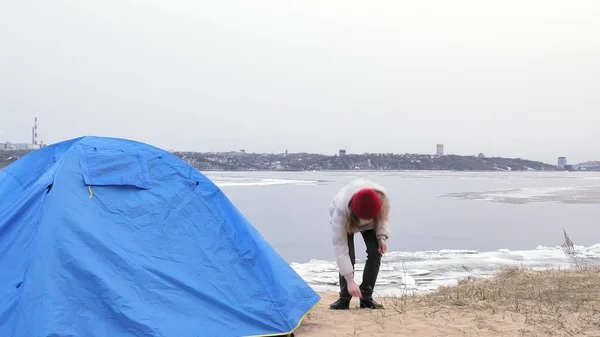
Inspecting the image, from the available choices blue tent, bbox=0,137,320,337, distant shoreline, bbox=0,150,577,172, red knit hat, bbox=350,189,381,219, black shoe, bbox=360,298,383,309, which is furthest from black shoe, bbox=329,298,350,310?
distant shoreline, bbox=0,150,577,172

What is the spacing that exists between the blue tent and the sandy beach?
0.37 meters

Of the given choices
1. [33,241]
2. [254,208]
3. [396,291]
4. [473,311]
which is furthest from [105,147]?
[254,208]

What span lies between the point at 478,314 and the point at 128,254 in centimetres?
267

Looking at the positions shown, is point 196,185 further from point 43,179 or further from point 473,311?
point 473,311

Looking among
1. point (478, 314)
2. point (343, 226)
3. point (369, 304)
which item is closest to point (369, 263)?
point (369, 304)

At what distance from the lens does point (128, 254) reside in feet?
11.7

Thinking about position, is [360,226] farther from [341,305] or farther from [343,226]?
[341,305]

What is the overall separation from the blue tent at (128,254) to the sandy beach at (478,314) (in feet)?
1.22

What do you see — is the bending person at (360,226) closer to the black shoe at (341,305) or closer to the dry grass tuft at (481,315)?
the black shoe at (341,305)

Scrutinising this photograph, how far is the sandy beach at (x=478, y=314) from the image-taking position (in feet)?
12.5

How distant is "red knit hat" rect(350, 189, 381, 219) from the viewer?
154 inches

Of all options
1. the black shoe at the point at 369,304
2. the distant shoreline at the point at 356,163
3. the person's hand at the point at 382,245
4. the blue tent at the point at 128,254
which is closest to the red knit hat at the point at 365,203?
the person's hand at the point at 382,245

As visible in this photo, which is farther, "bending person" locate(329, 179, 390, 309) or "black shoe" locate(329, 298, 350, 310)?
"black shoe" locate(329, 298, 350, 310)

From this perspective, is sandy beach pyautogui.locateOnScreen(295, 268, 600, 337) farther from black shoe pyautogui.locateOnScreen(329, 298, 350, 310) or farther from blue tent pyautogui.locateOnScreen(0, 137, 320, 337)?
blue tent pyautogui.locateOnScreen(0, 137, 320, 337)
